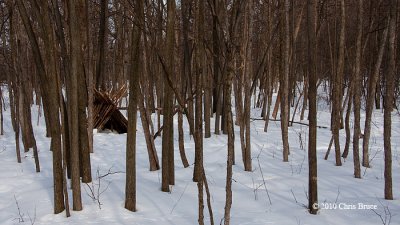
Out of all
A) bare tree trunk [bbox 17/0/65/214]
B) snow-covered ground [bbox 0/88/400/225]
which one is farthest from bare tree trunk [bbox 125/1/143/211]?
bare tree trunk [bbox 17/0/65/214]

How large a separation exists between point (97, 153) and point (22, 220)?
4.20 m

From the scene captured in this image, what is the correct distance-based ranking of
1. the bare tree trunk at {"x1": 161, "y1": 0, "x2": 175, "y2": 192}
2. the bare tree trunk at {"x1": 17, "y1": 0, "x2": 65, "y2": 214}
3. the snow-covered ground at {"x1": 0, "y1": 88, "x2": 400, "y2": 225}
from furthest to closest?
the bare tree trunk at {"x1": 161, "y1": 0, "x2": 175, "y2": 192}, the snow-covered ground at {"x1": 0, "y1": 88, "x2": 400, "y2": 225}, the bare tree trunk at {"x1": 17, "y1": 0, "x2": 65, "y2": 214}

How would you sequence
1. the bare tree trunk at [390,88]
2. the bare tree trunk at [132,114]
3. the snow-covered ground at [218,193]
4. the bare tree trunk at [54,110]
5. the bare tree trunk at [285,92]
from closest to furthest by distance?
the bare tree trunk at [54,110], the snow-covered ground at [218,193], the bare tree trunk at [132,114], the bare tree trunk at [390,88], the bare tree trunk at [285,92]

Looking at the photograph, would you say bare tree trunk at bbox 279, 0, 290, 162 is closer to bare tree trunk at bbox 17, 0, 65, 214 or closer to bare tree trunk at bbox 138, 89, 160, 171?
bare tree trunk at bbox 138, 89, 160, 171

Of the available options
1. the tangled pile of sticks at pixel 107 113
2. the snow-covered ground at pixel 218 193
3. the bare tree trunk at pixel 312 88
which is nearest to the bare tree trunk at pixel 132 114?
the snow-covered ground at pixel 218 193

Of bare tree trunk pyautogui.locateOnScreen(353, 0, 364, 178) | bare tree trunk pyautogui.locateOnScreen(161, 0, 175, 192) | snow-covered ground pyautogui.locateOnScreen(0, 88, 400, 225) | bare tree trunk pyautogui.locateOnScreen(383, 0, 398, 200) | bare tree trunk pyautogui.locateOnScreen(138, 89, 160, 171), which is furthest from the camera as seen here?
bare tree trunk pyautogui.locateOnScreen(353, 0, 364, 178)

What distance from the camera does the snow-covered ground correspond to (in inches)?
151

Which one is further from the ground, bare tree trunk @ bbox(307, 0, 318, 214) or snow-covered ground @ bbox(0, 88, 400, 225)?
bare tree trunk @ bbox(307, 0, 318, 214)

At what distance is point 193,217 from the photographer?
12.9ft

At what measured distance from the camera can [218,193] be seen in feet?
15.8

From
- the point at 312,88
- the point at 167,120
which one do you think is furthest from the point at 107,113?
the point at 312,88

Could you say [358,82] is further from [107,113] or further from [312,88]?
[107,113]

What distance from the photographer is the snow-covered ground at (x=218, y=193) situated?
12.6 ft

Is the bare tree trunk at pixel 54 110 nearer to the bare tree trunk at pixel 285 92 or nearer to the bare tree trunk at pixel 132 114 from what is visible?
the bare tree trunk at pixel 132 114
